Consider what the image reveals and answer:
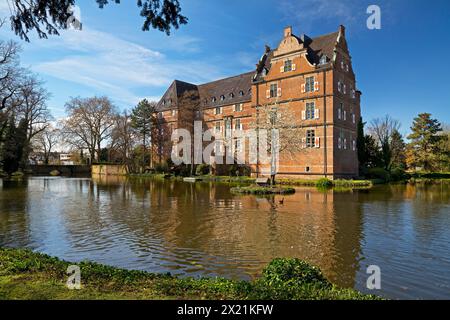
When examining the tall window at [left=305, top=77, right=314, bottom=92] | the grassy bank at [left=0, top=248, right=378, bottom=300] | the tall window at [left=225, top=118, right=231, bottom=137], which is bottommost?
the grassy bank at [left=0, top=248, right=378, bottom=300]

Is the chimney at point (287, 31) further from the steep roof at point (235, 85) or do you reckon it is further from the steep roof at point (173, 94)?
the steep roof at point (173, 94)

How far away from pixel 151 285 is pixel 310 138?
3384 centimetres

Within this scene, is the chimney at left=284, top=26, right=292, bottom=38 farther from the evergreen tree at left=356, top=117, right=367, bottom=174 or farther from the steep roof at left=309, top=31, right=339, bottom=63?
the evergreen tree at left=356, top=117, right=367, bottom=174

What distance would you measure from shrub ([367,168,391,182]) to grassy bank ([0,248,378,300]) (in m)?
37.6

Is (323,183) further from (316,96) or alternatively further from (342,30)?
(342,30)

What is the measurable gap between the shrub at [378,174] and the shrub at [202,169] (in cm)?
2338

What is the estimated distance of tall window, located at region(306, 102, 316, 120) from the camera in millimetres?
36062

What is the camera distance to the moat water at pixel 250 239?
7117mm

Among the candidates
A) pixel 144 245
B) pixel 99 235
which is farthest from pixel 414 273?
pixel 99 235

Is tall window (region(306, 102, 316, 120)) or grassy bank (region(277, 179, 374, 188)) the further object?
tall window (region(306, 102, 316, 120))

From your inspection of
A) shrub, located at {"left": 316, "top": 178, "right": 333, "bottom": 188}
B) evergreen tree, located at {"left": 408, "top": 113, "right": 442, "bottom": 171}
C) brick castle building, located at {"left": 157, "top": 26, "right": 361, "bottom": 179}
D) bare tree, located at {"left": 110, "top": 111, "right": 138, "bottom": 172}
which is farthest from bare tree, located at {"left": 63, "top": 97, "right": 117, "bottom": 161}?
evergreen tree, located at {"left": 408, "top": 113, "right": 442, "bottom": 171}

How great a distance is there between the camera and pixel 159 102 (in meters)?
59.7

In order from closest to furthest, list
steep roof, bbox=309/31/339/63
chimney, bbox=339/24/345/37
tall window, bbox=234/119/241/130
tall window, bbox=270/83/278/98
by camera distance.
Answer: steep roof, bbox=309/31/339/63 < chimney, bbox=339/24/345/37 < tall window, bbox=270/83/278/98 < tall window, bbox=234/119/241/130
